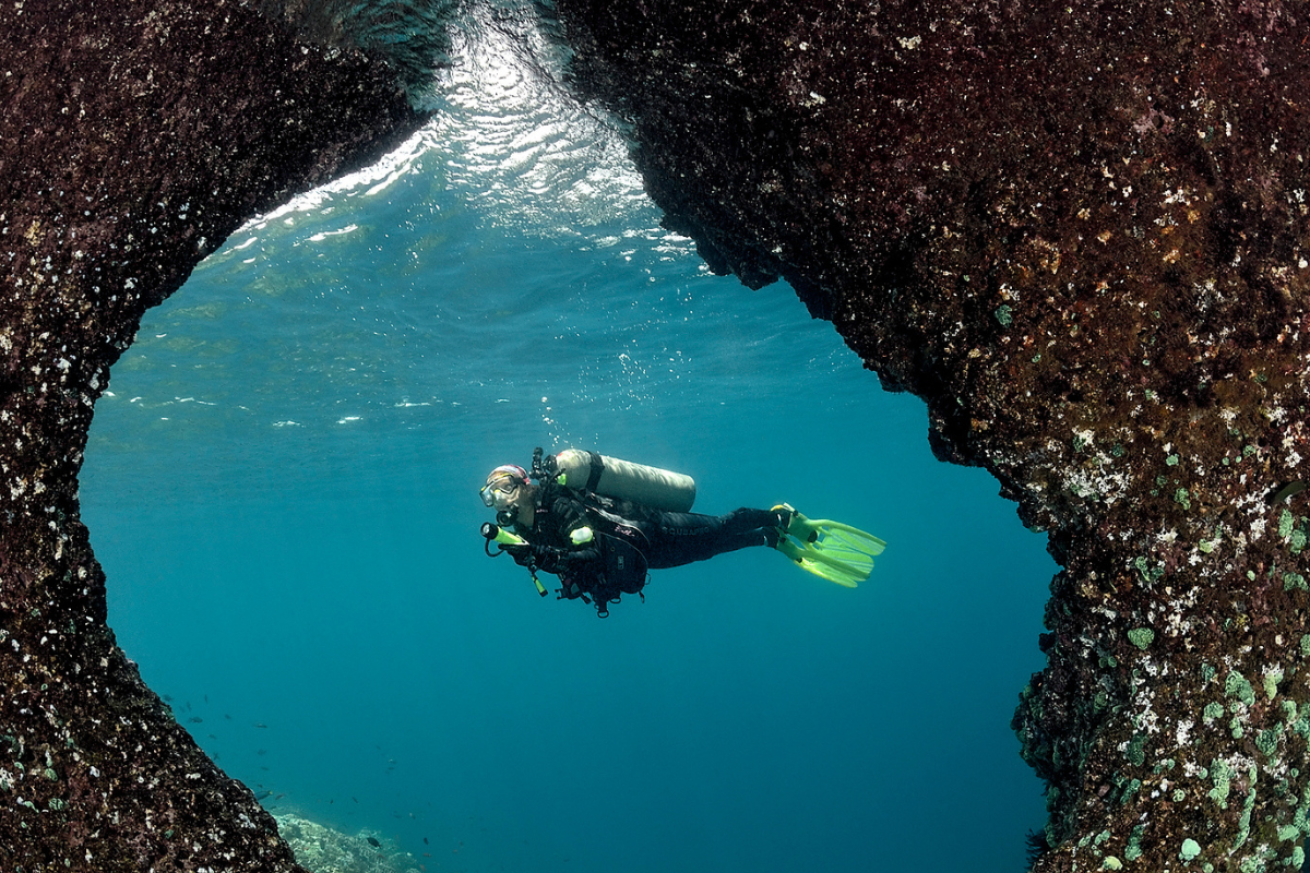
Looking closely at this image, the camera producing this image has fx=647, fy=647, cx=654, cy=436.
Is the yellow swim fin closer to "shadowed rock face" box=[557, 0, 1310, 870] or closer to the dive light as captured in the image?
the dive light

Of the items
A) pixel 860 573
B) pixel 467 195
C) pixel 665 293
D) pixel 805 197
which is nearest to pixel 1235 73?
pixel 805 197

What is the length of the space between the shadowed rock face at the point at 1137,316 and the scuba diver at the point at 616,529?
5320 millimetres

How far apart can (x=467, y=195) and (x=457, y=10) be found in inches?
337

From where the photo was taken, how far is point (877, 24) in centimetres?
239

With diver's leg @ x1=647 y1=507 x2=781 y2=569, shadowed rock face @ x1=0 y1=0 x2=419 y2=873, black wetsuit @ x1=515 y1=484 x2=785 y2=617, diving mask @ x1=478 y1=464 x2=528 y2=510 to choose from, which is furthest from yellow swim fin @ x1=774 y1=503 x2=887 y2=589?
shadowed rock face @ x1=0 y1=0 x2=419 y2=873

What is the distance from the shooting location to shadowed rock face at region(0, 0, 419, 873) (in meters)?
2.07

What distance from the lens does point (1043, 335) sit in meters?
2.30

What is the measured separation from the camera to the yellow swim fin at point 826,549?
10664 mm

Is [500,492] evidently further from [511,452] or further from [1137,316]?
[511,452]

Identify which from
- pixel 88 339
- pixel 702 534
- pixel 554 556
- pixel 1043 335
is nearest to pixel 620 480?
pixel 702 534

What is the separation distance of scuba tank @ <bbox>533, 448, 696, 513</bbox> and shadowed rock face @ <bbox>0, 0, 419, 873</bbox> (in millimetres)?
5840

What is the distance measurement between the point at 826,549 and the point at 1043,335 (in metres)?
9.34

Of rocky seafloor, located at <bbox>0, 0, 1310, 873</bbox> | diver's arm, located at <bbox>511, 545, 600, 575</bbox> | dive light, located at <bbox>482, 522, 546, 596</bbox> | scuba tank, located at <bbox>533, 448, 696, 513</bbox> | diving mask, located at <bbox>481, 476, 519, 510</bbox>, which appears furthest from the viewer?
scuba tank, located at <bbox>533, 448, 696, 513</bbox>

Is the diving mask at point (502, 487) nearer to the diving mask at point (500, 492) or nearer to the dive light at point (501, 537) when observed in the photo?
the diving mask at point (500, 492)
